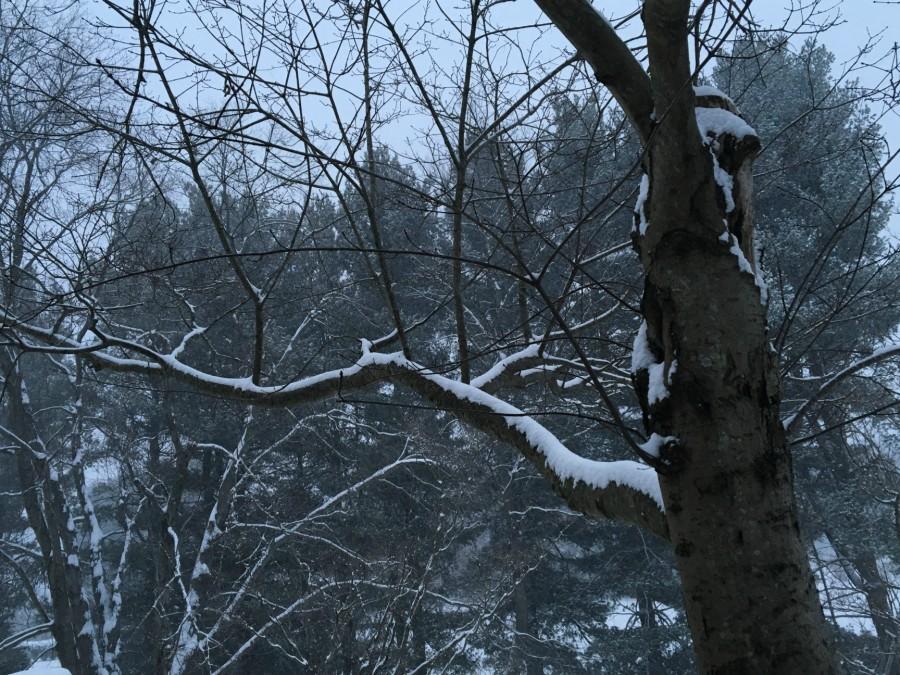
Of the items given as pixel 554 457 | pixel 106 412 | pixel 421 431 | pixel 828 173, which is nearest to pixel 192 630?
pixel 421 431

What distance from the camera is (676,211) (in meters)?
1.41

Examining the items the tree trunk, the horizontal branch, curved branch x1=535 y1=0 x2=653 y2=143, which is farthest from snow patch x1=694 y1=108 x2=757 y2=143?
the tree trunk

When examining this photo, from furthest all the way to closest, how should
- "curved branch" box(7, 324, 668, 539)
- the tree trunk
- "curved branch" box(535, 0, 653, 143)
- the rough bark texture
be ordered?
the tree trunk < "curved branch" box(7, 324, 668, 539) < "curved branch" box(535, 0, 653, 143) < the rough bark texture

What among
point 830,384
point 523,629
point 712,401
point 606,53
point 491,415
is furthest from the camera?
point 523,629

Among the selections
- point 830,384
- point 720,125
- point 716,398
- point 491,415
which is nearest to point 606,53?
point 720,125

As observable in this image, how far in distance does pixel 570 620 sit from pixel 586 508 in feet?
39.9

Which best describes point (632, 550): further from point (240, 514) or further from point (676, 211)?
point (676, 211)

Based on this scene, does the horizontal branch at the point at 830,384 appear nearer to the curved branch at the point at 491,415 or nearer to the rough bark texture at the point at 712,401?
the rough bark texture at the point at 712,401

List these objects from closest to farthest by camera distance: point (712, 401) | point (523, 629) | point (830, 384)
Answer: point (712, 401), point (830, 384), point (523, 629)

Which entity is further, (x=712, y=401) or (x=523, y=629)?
(x=523, y=629)

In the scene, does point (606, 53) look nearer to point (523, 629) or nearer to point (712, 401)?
point (712, 401)

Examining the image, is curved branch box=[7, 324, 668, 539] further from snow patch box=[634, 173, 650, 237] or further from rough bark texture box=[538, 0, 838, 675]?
snow patch box=[634, 173, 650, 237]

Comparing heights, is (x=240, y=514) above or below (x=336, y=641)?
above

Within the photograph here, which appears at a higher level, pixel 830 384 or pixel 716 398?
pixel 830 384
